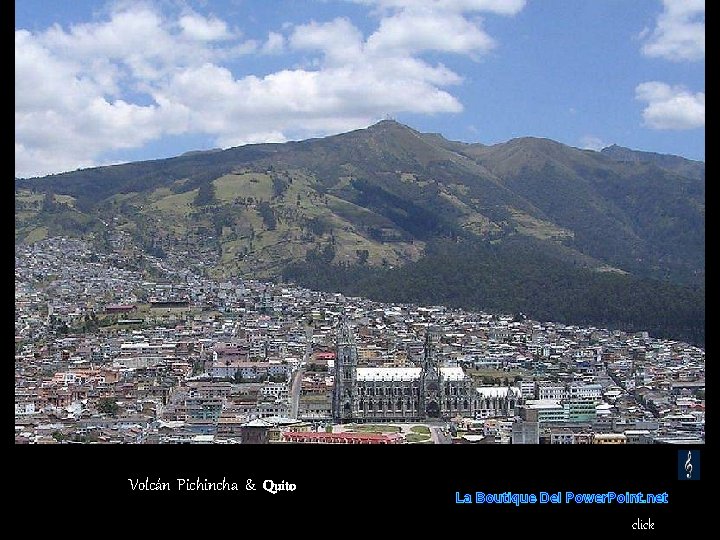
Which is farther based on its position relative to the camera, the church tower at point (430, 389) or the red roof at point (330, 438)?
the church tower at point (430, 389)

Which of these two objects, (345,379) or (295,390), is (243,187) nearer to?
(295,390)

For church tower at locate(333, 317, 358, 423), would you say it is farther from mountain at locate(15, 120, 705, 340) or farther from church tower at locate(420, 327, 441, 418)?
mountain at locate(15, 120, 705, 340)

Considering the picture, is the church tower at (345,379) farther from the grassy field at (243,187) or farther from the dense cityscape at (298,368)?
the grassy field at (243,187)

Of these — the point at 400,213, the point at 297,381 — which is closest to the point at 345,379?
the point at 297,381
